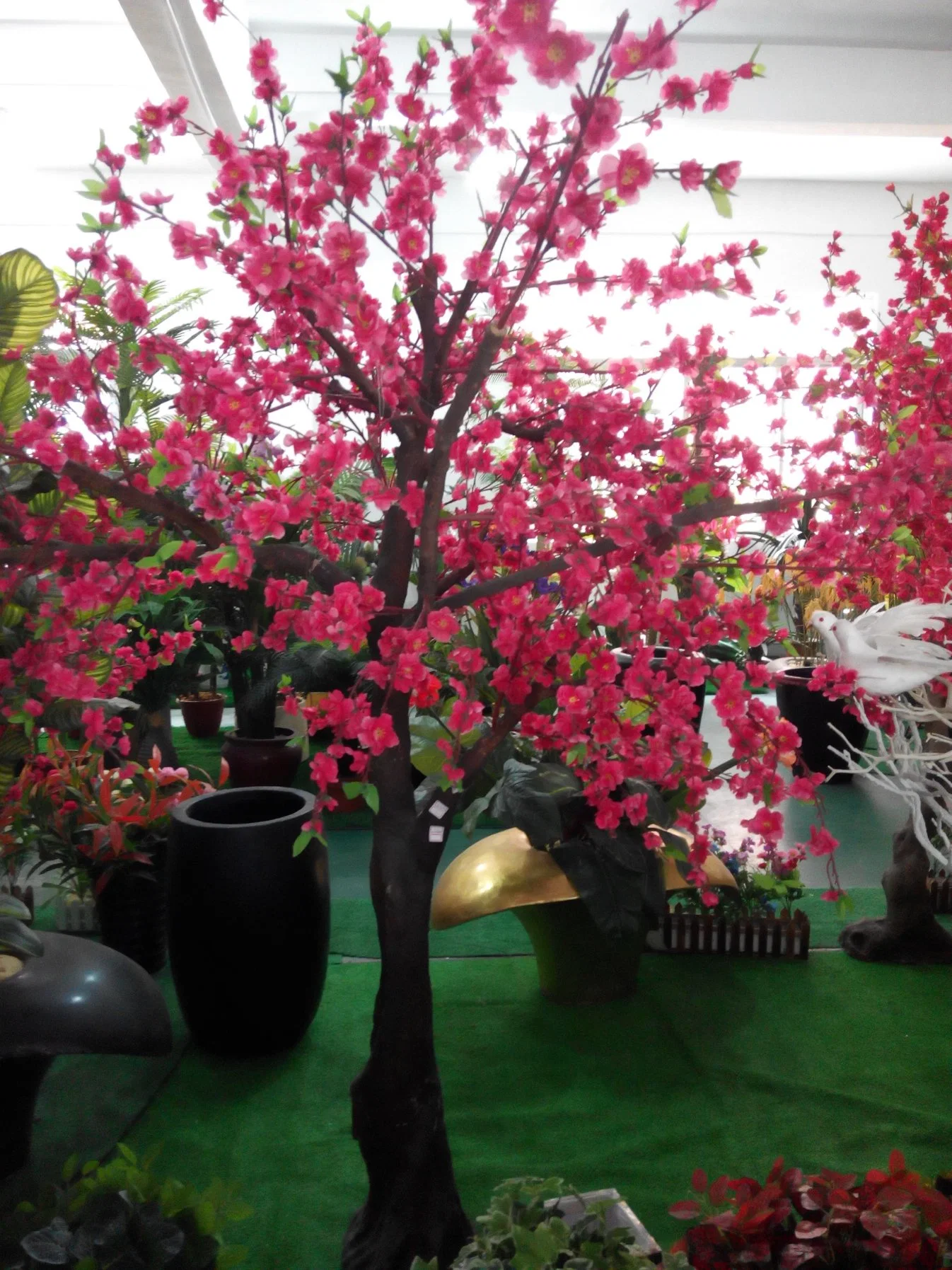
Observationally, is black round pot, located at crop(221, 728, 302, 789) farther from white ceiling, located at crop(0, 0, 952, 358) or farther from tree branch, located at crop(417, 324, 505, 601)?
white ceiling, located at crop(0, 0, 952, 358)

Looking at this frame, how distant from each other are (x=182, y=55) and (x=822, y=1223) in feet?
14.2

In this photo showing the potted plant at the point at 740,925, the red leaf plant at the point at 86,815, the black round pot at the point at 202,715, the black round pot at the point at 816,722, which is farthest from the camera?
the black round pot at the point at 202,715

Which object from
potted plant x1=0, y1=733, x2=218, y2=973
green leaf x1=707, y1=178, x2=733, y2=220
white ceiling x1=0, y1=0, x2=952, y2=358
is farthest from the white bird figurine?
white ceiling x1=0, y1=0, x2=952, y2=358

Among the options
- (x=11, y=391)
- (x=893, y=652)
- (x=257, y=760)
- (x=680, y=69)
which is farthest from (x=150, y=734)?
(x=680, y=69)

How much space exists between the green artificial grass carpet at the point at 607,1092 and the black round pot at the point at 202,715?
2303mm

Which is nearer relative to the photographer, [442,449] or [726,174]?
[726,174]

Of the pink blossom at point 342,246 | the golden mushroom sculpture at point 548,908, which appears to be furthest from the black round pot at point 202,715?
the pink blossom at point 342,246

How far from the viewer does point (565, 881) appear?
184cm

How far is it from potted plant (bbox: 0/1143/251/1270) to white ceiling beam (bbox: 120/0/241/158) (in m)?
3.26

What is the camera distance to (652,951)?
7.31ft

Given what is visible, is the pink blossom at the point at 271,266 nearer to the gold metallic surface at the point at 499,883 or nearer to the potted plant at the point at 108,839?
the gold metallic surface at the point at 499,883

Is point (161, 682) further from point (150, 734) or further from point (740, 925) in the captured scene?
point (740, 925)

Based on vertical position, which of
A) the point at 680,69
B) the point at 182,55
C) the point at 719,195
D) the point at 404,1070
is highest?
the point at 680,69

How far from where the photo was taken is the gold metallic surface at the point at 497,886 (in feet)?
5.94
